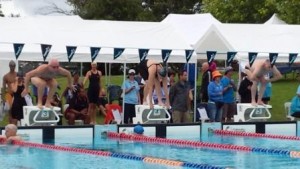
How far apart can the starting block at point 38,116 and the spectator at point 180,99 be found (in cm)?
301

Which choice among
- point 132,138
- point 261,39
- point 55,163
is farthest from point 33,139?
point 261,39

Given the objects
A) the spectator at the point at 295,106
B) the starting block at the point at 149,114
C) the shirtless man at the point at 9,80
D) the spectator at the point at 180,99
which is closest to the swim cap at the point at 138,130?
the starting block at the point at 149,114

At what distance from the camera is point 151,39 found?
19266 mm

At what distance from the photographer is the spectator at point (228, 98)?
19250 mm

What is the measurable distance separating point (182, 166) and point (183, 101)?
6.89 metres

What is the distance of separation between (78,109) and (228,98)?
3917 millimetres

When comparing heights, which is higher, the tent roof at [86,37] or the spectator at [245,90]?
the tent roof at [86,37]

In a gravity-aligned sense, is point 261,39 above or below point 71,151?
above

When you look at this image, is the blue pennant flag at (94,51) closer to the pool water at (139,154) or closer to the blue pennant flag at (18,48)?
the blue pennant flag at (18,48)

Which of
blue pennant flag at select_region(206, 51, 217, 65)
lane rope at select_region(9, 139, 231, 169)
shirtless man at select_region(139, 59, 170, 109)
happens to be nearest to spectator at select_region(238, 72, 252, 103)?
blue pennant flag at select_region(206, 51, 217, 65)

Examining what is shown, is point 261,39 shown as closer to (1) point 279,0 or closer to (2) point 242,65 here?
(2) point 242,65

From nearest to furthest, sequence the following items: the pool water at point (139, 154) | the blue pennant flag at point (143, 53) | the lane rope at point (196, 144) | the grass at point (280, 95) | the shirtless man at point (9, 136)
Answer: the pool water at point (139, 154)
the lane rope at point (196, 144)
the shirtless man at point (9, 136)
the blue pennant flag at point (143, 53)
the grass at point (280, 95)

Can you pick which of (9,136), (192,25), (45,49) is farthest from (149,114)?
(192,25)

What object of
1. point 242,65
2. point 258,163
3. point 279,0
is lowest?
point 258,163
